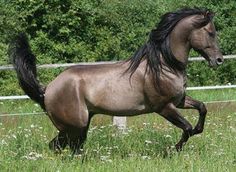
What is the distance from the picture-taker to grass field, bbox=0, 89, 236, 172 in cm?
562

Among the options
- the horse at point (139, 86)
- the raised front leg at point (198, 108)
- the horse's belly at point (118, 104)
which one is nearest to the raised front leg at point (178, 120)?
the horse at point (139, 86)

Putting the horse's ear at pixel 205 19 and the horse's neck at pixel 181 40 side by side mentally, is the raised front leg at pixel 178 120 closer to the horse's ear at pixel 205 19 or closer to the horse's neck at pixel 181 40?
the horse's neck at pixel 181 40

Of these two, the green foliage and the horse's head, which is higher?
the horse's head

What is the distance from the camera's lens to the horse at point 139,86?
6977 millimetres

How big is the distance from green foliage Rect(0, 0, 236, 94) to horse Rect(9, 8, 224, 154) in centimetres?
776

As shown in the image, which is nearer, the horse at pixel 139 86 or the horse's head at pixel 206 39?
the horse at pixel 139 86

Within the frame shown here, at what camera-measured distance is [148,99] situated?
278 inches

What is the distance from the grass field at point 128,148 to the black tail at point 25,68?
0.52 metres

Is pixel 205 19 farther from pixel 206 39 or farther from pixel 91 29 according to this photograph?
pixel 91 29

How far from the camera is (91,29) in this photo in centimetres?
1600

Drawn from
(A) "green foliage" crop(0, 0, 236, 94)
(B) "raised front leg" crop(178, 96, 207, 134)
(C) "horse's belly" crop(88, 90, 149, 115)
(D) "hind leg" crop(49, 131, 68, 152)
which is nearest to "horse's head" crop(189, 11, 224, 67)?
(B) "raised front leg" crop(178, 96, 207, 134)

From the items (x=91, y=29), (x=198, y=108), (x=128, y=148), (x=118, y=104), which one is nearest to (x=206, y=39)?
(x=198, y=108)

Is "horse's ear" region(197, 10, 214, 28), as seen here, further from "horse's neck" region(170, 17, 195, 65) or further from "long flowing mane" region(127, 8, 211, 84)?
"horse's neck" region(170, 17, 195, 65)

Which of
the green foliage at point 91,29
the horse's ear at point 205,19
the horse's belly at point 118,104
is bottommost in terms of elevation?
the green foliage at point 91,29
